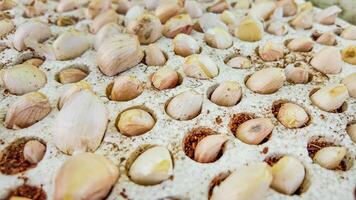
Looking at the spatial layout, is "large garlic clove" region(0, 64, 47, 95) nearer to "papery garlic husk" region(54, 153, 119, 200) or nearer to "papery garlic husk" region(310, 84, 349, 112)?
"papery garlic husk" region(54, 153, 119, 200)

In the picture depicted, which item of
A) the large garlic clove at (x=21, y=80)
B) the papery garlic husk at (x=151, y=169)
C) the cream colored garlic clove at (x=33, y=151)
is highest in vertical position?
the large garlic clove at (x=21, y=80)

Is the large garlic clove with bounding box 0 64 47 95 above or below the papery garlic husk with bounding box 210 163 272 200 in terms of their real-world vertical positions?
above

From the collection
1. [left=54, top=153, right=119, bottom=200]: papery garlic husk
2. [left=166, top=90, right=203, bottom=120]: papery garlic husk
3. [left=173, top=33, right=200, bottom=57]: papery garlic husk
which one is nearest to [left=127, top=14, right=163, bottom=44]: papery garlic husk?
[left=173, top=33, right=200, bottom=57]: papery garlic husk

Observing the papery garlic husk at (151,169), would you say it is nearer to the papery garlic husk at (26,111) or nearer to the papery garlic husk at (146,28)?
the papery garlic husk at (26,111)

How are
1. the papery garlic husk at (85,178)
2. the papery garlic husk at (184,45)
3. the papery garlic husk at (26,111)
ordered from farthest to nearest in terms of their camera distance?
the papery garlic husk at (184,45)
the papery garlic husk at (26,111)
the papery garlic husk at (85,178)

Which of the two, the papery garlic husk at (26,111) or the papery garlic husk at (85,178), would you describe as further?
the papery garlic husk at (26,111)

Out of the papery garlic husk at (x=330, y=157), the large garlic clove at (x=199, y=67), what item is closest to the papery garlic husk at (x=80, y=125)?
the large garlic clove at (x=199, y=67)

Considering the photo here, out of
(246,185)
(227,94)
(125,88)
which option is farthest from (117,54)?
(246,185)
